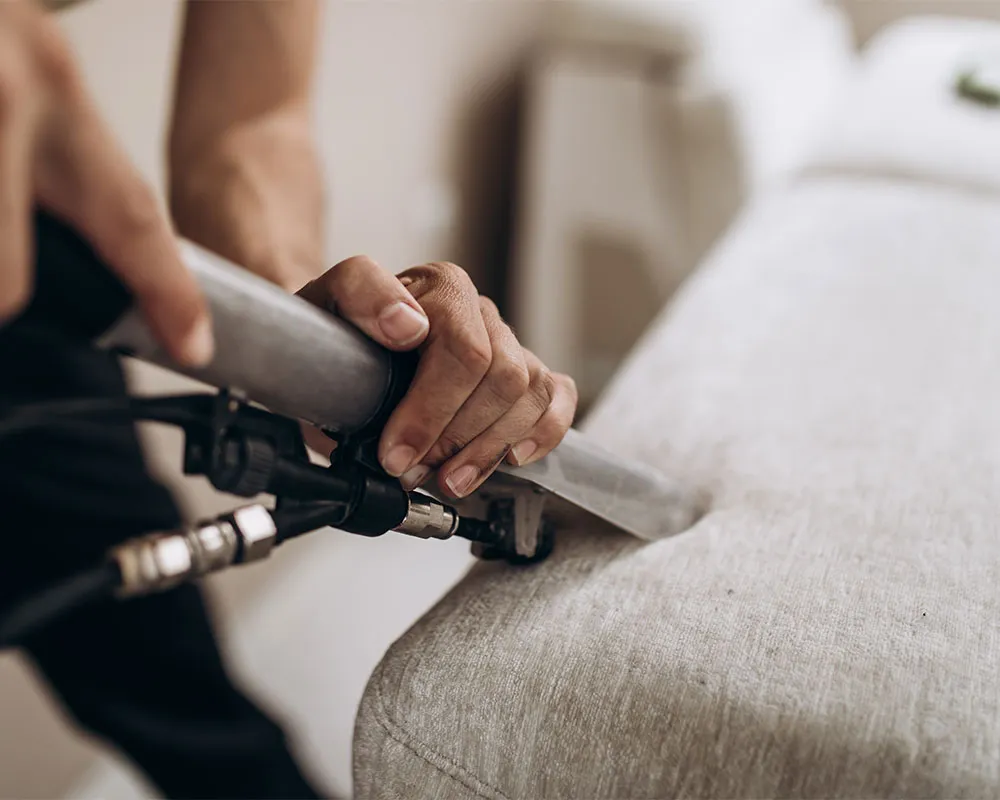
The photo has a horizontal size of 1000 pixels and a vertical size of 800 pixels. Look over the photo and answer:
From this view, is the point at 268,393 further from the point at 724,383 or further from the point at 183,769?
the point at 183,769

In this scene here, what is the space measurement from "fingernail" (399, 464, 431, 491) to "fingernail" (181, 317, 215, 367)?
14 cm

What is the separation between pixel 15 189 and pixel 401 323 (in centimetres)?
18

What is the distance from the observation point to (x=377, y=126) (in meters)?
1.33

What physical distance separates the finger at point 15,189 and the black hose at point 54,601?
9 centimetres

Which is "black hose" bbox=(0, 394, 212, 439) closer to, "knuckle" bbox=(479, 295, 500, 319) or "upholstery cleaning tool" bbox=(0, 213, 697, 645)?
"upholstery cleaning tool" bbox=(0, 213, 697, 645)

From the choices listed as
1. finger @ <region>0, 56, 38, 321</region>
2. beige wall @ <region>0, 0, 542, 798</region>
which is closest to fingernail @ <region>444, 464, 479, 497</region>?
finger @ <region>0, 56, 38, 321</region>

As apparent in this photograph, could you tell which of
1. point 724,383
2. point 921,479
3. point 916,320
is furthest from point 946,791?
point 916,320

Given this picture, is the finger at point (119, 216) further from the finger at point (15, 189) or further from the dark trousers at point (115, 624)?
the dark trousers at point (115, 624)

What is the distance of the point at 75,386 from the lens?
0.76 metres

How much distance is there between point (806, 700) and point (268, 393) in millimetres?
282

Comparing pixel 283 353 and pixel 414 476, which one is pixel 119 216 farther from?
pixel 414 476

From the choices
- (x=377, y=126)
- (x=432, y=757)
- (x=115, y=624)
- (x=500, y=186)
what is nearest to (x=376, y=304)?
(x=432, y=757)

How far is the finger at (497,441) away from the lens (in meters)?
0.47

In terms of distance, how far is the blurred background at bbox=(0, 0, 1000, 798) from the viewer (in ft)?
4.13
